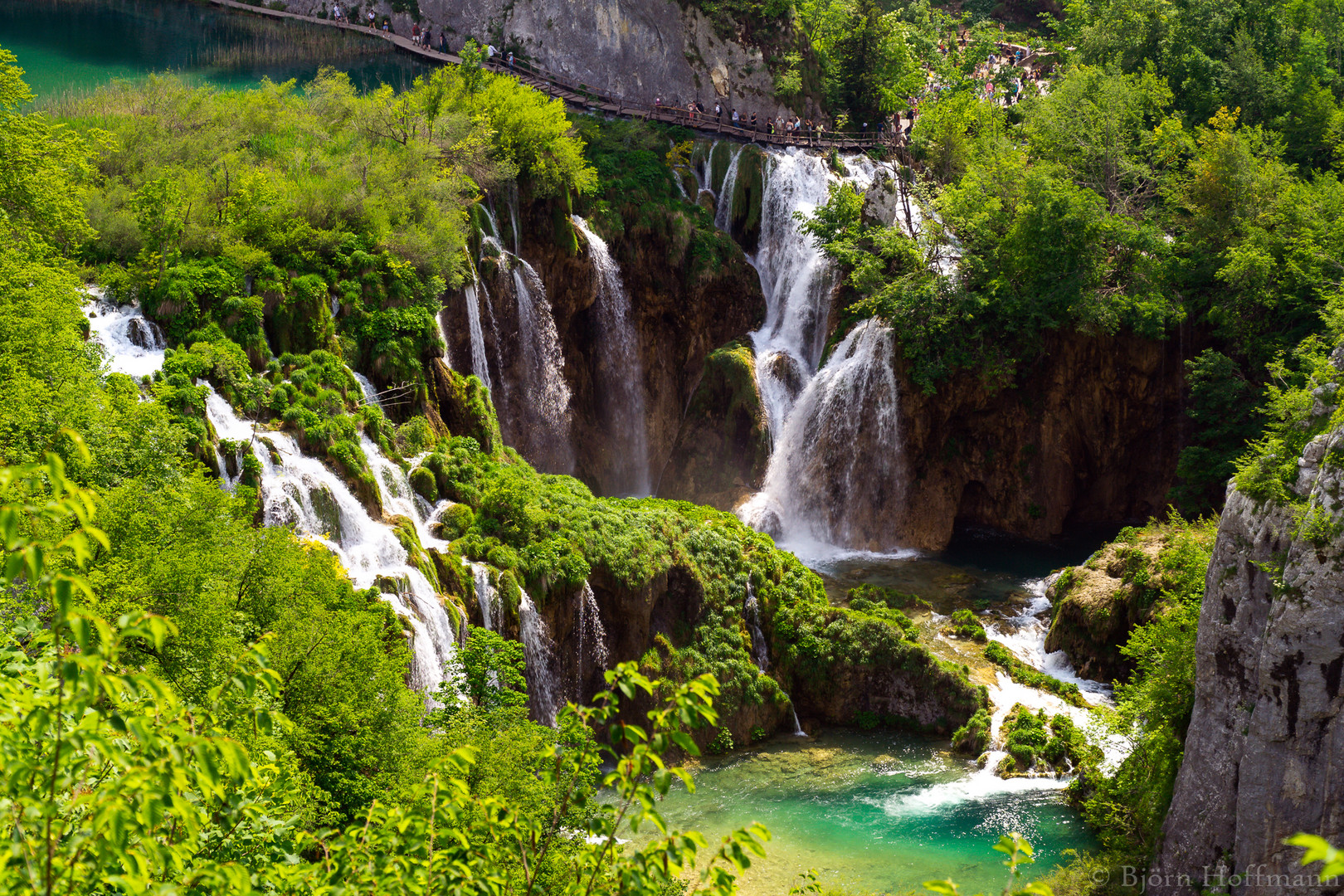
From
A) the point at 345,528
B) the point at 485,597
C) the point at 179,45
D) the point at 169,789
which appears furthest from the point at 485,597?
the point at 179,45

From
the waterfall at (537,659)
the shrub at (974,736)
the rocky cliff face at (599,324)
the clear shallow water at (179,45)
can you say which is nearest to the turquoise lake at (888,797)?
the shrub at (974,736)

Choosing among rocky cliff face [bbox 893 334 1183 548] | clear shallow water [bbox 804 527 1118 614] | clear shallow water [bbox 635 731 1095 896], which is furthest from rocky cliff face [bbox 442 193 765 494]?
clear shallow water [bbox 635 731 1095 896]

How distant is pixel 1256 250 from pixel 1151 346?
4606 mm

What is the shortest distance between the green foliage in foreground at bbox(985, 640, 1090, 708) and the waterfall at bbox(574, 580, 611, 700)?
1067 centimetres

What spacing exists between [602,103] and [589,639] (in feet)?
105

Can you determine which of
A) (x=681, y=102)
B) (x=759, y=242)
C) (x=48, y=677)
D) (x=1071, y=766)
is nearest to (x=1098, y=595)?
(x=1071, y=766)

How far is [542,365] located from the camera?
1345 inches

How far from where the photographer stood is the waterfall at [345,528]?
62.5ft

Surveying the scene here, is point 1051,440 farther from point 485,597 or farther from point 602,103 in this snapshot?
point 602,103

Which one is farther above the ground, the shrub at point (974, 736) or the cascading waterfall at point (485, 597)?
the cascading waterfall at point (485, 597)

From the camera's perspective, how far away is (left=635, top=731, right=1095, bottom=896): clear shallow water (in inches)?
758

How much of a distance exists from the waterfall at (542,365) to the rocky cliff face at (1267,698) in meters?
21.9

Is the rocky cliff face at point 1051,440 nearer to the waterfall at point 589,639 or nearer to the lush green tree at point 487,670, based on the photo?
the waterfall at point 589,639

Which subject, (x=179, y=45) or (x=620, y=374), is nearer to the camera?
(x=620, y=374)
